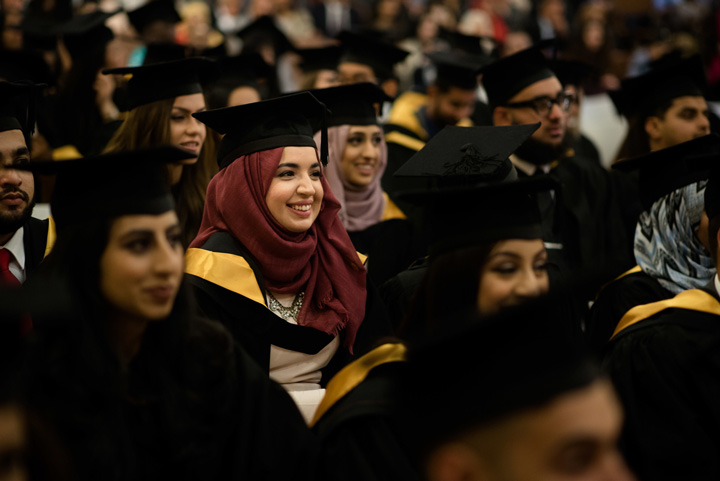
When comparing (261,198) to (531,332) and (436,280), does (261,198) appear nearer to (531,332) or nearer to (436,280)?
(436,280)

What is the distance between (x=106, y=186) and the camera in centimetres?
250

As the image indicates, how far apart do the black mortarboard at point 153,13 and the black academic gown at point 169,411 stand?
540cm

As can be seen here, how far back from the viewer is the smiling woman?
15.8ft

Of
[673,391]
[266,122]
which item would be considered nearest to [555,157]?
[266,122]

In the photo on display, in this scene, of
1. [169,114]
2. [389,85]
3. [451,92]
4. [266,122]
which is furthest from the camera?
[389,85]

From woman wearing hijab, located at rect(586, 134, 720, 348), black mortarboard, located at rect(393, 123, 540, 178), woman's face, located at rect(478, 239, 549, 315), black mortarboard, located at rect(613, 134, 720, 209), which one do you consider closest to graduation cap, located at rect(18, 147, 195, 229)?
woman's face, located at rect(478, 239, 549, 315)

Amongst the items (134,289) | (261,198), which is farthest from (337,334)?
(134,289)

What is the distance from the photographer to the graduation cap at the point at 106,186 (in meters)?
2.48

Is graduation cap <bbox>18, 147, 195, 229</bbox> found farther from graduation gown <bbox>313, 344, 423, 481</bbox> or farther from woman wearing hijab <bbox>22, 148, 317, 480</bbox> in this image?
graduation gown <bbox>313, 344, 423, 481</bbox>

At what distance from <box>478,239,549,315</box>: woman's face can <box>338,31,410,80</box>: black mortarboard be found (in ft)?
14.5

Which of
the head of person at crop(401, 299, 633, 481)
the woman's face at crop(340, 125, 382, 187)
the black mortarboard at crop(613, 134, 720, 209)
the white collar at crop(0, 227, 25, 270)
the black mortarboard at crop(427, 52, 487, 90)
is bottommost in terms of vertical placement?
the head of person at crop(401, 299, 633, 481)

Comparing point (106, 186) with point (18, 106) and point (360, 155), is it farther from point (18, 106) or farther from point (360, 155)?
point (360, 155)

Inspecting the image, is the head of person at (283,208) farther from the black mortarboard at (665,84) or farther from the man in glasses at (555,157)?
the black mortarboard at (665,84)

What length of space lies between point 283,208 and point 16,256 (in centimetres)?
117
